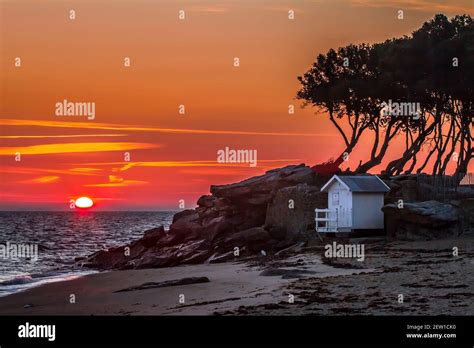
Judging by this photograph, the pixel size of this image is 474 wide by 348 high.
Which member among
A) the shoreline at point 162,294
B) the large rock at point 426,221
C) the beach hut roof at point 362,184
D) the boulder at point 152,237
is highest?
the beach hut roof at point 362,184

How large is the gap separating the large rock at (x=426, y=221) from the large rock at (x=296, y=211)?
216 inches

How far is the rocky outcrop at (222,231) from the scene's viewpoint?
51.2 meters

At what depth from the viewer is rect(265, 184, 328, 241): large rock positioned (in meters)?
51.0

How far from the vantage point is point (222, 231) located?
5572cm

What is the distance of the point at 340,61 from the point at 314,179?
15101mm

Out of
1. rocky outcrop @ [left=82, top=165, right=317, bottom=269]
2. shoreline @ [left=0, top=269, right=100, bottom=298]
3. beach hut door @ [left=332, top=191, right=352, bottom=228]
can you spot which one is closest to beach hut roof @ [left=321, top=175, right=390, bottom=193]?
beach hut door @ [left=332, top=191, right=352, bottom=228]

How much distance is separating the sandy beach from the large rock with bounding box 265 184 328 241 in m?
6.28

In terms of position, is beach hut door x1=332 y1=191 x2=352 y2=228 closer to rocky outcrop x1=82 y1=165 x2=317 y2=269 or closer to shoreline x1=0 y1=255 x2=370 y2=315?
rocky outcrop x1=82 y1=165 x2=317 y2=269

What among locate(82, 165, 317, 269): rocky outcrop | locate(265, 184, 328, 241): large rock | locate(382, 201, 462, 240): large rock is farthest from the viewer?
locate(82, 165, 317, 269): rocky outcrop

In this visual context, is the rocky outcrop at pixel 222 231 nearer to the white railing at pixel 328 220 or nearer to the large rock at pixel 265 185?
the large rock at pixel 265 185

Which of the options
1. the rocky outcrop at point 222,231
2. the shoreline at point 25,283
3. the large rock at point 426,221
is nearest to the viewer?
the shoreline at point 25,283

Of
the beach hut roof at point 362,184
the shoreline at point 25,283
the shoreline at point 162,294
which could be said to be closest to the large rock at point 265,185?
the beach hut roof at point 362,184

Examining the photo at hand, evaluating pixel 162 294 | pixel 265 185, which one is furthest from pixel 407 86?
pixel 162 294
